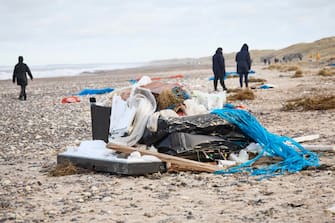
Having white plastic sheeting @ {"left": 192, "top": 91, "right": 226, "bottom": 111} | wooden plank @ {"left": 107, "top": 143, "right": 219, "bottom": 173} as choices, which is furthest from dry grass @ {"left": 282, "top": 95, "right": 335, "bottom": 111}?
wooden plank @ {"left": 107, "top": 143, "right": 219, "bottom": 173}

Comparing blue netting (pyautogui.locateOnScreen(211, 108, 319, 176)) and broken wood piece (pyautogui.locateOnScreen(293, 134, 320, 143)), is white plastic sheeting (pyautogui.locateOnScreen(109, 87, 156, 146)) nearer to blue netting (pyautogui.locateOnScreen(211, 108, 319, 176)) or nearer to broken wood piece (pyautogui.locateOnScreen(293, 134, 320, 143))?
blue netting (pyautogui.locateOnScreen(211, 108, 319, 176))

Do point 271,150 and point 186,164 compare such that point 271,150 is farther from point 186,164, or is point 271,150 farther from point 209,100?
point 209,100

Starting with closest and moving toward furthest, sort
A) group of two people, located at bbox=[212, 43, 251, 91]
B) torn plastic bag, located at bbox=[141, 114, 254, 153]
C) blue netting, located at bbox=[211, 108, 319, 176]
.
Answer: blue netting, located at bbox=[211, 108, 319, 176] < torn plastic bag, located at bbox=[141, 114, 254, 153] < group of two people, located at bbox=[212, 43, 251, 91]

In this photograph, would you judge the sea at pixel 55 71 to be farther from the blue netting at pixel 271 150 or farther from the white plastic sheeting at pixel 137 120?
the blue netting at pixel 271 150

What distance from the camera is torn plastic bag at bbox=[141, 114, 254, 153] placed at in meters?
7.23

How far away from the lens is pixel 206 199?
211 inches

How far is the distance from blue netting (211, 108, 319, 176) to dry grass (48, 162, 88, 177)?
5.98 feet

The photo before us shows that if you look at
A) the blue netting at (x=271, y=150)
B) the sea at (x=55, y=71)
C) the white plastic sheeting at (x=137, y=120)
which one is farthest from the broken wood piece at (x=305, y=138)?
the sea at (x=55, y=71)

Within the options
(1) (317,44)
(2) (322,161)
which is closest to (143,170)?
(2) (322,161)

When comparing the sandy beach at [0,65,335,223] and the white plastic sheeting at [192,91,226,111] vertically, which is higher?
the white plastic sheeting at [192,91,226,111]

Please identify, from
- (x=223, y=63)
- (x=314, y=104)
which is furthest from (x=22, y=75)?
(x=314, y=104)

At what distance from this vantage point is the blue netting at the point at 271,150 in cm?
650

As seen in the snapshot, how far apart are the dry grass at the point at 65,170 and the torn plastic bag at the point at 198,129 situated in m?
1.05

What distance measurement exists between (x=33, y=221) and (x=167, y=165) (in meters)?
2.13
